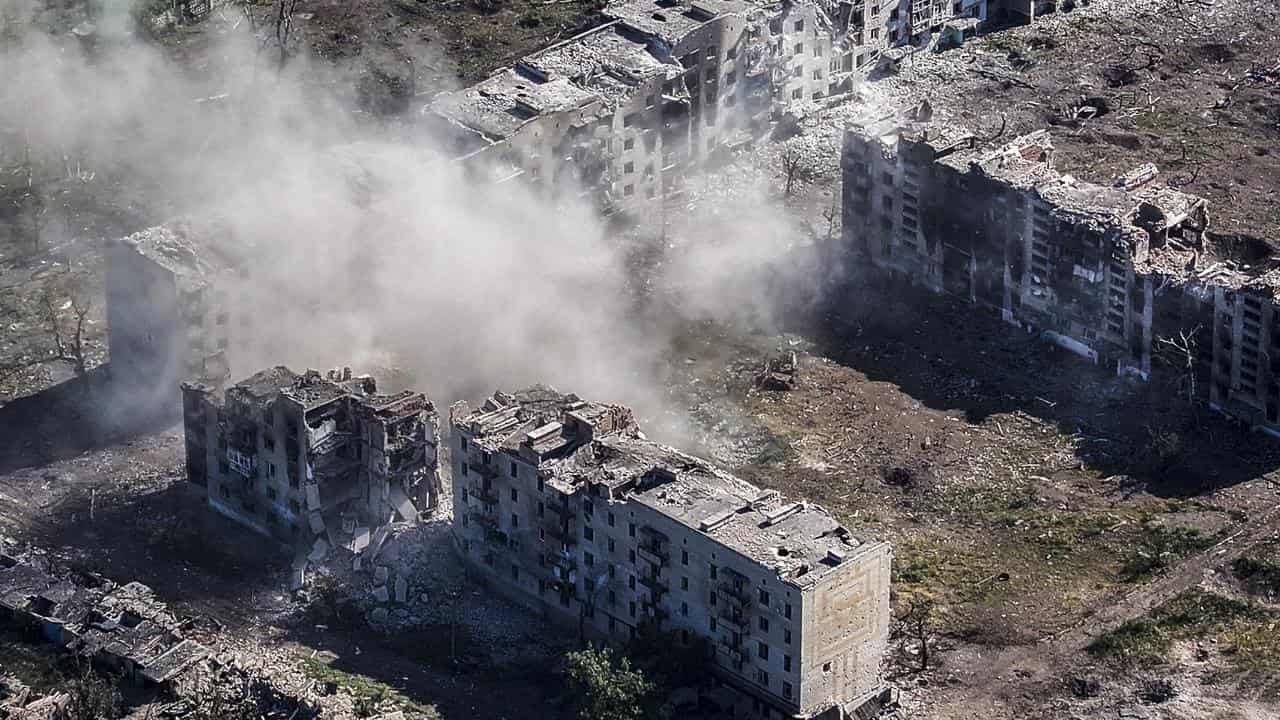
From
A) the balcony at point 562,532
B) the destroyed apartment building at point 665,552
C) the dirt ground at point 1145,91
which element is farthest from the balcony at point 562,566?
the dirt ground at point 1145,91

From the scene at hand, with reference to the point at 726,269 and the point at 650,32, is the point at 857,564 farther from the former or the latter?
the point at 650,32

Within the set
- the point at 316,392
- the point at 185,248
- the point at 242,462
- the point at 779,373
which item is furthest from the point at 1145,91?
the point at 242,462

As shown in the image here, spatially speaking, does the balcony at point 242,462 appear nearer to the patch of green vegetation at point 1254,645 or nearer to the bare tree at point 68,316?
the bare tree at point 68,316

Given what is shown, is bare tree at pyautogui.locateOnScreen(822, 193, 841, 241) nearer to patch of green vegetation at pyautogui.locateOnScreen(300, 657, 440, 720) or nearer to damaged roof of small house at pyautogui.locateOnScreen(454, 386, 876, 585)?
damaged roof of small house at pyautogui.locateOnScreen(454, 386, 876, 585)

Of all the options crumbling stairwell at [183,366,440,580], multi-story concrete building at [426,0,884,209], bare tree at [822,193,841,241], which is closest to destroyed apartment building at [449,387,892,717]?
crumbling stairwell at [183,366,440,580]

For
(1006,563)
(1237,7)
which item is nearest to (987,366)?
(1006,563)

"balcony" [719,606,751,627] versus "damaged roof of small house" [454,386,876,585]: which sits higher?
"damaged roof of small house" [454,386,876,585]
